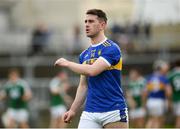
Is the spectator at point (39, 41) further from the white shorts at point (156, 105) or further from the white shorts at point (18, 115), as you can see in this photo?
the white shorts at point (156, 105)

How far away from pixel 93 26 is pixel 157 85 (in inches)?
525

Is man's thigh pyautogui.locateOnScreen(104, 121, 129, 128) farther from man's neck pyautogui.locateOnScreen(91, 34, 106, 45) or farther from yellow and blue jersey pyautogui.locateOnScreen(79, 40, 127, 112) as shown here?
man's neck pyautogui.locateOnScreen(91, 34, 106, 45)

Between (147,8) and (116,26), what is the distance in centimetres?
177

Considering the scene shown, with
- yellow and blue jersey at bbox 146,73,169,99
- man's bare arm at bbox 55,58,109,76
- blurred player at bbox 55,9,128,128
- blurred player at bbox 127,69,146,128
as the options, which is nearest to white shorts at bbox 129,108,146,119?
blurred player at bbox 127,69,146,128

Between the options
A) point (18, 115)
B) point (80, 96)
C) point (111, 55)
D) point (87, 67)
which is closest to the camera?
point (87, 67)

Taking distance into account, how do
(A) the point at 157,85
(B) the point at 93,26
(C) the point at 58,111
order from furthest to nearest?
1. (C) the point at 58,111
2. (A) the point at 157,85
3. (B) the point at 93,26

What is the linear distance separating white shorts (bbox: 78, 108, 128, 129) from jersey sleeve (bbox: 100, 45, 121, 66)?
0.64 m

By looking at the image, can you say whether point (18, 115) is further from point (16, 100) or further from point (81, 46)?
point (81, 46)

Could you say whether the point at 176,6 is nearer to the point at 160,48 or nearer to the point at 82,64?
the point at 160,48

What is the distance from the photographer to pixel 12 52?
32062 mm

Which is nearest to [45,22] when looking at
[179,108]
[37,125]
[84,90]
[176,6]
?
[176,6]

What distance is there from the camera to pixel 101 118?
32.6 feet

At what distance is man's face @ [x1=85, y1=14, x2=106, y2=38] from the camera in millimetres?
→ 10031

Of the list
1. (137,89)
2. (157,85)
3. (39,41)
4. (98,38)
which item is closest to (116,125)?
(98,38)
